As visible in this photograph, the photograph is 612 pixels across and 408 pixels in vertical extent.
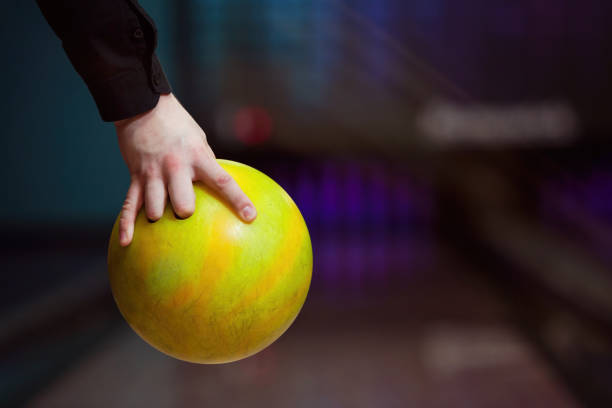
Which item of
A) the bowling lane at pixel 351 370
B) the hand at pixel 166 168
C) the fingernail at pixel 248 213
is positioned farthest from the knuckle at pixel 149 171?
the bowling lane at pixel 351 370

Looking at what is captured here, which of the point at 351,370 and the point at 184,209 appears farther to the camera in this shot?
the point at 351,370

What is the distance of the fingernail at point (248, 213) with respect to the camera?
0.80 m

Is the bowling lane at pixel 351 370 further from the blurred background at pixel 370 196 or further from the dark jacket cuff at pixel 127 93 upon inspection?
→ the dark jacket cuff at pixel 127 93

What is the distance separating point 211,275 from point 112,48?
0.35 m

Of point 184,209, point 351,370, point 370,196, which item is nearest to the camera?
point 184,209

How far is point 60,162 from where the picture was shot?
4.30 m

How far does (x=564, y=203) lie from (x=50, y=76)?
4.27m

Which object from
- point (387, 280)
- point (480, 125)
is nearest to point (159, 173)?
point (387, 280)

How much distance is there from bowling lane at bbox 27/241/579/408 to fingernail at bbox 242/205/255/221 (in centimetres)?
158

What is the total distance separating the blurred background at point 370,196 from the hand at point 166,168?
1.60 m

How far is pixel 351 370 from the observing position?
253 cm

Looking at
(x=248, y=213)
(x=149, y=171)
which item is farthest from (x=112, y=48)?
(x=248, y=213)

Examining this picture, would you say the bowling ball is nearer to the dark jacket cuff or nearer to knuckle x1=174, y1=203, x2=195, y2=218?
knuckle x1=174, y1=203, x2=195, y2=218

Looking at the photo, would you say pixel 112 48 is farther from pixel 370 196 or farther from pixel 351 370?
pixel 370 196
